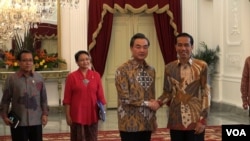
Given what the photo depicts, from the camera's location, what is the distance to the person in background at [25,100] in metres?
4.06

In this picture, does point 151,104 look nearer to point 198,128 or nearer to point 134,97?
point 134,97

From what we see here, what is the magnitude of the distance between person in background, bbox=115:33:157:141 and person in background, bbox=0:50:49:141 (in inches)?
45.1

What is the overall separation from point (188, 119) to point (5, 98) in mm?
1864

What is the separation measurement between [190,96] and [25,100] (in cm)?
164

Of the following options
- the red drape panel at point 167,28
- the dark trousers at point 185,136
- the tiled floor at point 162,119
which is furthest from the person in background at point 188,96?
the red drape panel at point 167,28

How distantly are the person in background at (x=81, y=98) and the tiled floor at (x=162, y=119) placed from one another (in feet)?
10.4

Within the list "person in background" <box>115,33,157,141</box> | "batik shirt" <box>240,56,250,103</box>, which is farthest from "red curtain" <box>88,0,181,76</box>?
"person in background" <box>115,33,157,141</box>

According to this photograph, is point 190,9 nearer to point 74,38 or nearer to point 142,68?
point 74,38

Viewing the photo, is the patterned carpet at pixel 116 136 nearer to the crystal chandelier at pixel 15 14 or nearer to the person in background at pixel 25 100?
the crystal chandelier at pixel 15 14

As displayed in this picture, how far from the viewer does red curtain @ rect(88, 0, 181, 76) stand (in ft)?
33.4

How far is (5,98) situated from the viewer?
4.18 meters

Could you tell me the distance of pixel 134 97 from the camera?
3258 millimetres

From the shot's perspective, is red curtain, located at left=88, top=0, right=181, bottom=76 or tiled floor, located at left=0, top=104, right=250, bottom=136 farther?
red curtain, located at left=88, top=0, right=181, bottom=76

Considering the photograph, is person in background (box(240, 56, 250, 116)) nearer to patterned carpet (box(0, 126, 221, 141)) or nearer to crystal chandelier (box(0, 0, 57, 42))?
patterned carpet (box(0, 126, 221, 141))
